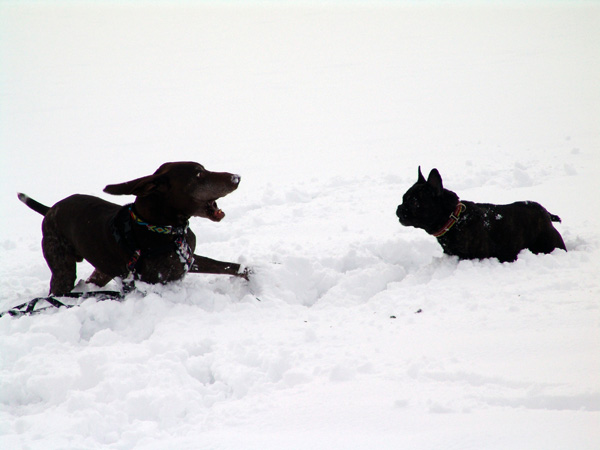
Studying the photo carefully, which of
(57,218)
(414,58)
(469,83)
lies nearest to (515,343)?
(57,218)

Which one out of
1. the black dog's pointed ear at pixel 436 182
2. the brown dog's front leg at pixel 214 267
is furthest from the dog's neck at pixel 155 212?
the black dog's pointed ear at pixel 436 182

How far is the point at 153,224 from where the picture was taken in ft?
14.8

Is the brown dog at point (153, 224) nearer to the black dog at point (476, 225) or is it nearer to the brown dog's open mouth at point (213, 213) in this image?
the brown dog's open mouth at point (213, 213)

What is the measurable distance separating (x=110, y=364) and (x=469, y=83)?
16.8 metres

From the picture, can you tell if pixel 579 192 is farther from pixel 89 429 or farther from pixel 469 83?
pixel 469 83

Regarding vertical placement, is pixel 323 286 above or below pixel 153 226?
below

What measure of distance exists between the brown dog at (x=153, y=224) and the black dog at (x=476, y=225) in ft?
5.87

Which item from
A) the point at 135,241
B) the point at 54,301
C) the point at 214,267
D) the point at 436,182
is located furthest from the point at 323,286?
the point at 54,301

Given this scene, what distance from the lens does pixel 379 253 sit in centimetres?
550

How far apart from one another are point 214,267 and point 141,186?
106 cm

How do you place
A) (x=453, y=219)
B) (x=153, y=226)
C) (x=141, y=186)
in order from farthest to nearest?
(x=453, y=219)
(x=153, y=226)
(x=141, y=186)

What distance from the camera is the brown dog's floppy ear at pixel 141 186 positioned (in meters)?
4.25

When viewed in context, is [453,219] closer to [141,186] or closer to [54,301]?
[141,186]

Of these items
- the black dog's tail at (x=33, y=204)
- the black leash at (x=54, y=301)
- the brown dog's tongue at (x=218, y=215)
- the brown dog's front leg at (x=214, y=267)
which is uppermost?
the black dog's tail at (x=33, y=204)
